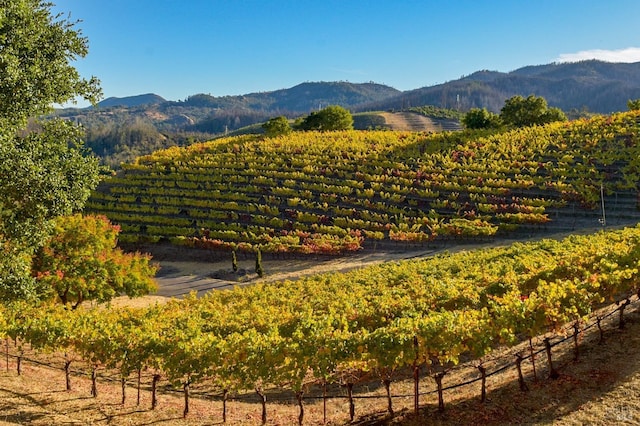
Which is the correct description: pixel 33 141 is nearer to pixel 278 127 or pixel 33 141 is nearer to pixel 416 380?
pixel 416 380

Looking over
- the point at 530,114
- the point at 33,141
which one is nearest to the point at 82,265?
the point at 33,141

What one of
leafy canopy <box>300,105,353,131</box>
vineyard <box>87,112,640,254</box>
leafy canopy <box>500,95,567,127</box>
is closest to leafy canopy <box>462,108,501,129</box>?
leafy canopy <box>500,95,567,127</box>

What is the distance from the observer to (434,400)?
11.3 metres

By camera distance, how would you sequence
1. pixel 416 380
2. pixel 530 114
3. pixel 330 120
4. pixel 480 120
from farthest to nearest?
1. pixel 330 120
2. pixel 480 120
3. pixel 530 114
4. pixel 416 380

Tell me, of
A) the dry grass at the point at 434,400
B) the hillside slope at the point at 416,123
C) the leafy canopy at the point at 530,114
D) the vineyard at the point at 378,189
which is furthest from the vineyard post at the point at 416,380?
the hillside slope at the point at 416,123

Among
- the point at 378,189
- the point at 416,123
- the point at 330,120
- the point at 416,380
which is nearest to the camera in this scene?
the point at 416,380

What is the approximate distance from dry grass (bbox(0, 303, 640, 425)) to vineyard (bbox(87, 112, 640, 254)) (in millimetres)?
20264

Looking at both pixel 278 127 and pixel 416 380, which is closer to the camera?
pixel 416 380

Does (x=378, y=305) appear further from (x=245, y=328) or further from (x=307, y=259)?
(x=307, y=259)

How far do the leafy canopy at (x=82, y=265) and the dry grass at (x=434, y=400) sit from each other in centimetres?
671

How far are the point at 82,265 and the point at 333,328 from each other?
45.8ft

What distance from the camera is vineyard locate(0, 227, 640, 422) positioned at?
984 centimetres

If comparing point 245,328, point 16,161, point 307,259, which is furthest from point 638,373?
point 307,259

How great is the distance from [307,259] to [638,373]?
2430 cm
